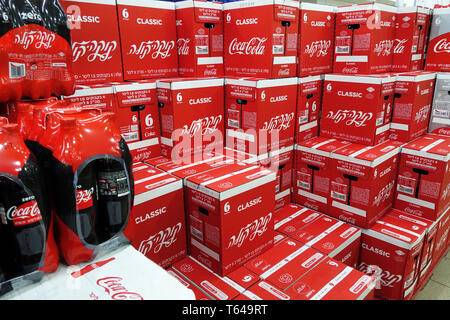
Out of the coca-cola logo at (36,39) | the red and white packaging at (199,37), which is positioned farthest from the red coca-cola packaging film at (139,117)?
the coca-cola logo at (36,39)

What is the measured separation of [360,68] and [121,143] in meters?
1.94

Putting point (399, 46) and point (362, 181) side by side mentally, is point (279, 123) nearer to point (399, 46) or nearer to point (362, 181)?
point (362, 181)

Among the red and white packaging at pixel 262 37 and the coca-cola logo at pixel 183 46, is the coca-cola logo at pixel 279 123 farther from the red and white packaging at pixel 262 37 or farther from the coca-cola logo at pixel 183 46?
the coca-cola logo at pixel 183 46

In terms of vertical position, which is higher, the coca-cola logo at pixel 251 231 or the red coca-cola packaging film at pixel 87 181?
the red coca-cola packaging film at pixel 87 181

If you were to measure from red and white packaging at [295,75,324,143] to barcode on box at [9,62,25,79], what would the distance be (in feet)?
5.32

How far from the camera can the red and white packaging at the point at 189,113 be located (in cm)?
191

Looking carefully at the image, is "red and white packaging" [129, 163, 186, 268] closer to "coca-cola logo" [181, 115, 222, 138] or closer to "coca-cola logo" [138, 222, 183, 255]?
"coca-cola logo" [138, 222, 183, 255]

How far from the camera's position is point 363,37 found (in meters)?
2.33

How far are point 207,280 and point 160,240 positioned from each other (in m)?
0.30

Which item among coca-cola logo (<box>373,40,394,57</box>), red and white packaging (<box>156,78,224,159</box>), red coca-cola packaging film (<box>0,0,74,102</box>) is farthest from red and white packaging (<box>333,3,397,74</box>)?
red coca-cola packaging film (<box>0,0,74,102</box>)

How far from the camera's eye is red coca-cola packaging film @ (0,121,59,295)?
885 mm

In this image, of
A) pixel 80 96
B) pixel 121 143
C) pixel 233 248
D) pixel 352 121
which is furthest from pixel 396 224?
pixel 80 96

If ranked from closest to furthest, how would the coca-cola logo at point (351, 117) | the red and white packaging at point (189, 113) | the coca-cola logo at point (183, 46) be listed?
the red and white packaging at point (189, 113) → the coca-cola logo at point (183, 46) → the coca-cola logo at point (351, 117)

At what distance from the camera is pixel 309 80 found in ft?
7.70
